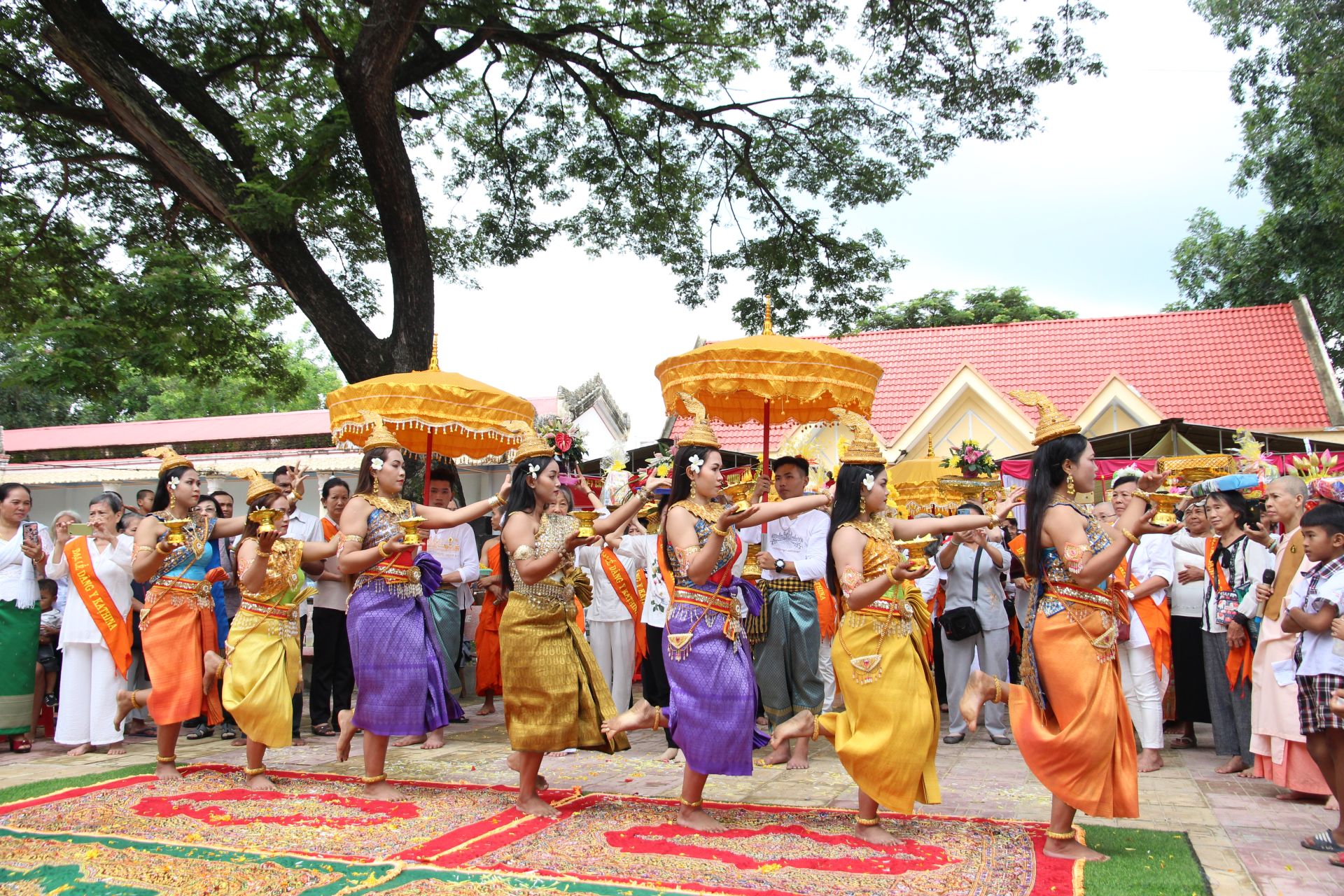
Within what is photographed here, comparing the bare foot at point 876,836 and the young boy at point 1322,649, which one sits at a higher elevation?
the young boy at point 1322,649

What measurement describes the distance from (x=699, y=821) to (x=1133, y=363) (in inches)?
791

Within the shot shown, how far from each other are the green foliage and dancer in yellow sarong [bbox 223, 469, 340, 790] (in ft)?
88.6

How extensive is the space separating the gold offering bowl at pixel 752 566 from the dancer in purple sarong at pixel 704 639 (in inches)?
74.4

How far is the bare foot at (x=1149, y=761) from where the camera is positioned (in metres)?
6.34

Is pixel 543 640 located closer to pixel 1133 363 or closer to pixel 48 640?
pixel 48 640

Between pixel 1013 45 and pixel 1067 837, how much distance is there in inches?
357

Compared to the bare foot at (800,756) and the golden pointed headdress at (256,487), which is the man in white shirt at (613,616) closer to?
the bare foot at (800,756)

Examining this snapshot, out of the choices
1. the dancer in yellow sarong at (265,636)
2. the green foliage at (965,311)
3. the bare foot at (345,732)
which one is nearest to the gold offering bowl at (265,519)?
the dancer in yellow sarong at (265,636)

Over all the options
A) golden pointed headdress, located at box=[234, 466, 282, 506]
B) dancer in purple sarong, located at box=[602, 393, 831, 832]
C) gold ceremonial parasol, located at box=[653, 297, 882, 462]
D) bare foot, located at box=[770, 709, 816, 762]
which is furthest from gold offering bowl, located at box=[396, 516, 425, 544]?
bare foot, located at box=[770, 709, 816, 762]

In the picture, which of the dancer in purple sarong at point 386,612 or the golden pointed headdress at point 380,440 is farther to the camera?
the golden pointed headdress at point 380,440

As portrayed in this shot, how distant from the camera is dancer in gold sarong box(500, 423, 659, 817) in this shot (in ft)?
16.4

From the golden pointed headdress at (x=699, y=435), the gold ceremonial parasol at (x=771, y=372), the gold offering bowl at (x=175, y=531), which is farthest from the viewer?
the gold ceremonial parasol at (x=771, y=372)

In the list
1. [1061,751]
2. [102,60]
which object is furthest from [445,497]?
[1061,751]

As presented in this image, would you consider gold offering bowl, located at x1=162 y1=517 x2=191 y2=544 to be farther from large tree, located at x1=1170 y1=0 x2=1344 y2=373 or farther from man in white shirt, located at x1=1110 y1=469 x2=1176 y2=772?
large tree, located at x1=1170 y1=0 x2=1344 y2=373
